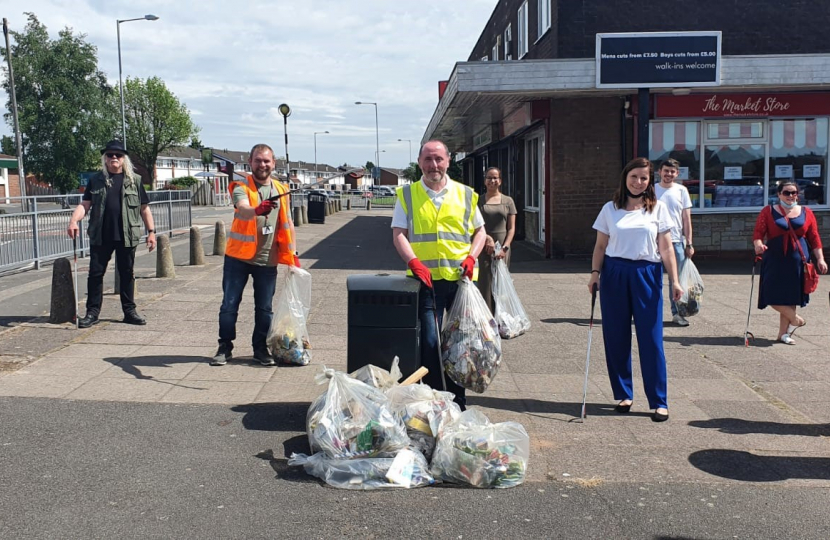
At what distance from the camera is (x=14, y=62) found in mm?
56125

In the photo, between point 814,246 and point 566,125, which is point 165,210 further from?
point 814,246

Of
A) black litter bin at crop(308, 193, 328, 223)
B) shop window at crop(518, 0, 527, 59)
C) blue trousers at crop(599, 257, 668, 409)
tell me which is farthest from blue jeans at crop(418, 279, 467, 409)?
black litter bin at crop(308, 193, 328, 223)

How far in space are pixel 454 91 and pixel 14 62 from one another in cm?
5234

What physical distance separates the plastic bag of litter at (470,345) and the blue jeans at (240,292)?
2143 millimetres

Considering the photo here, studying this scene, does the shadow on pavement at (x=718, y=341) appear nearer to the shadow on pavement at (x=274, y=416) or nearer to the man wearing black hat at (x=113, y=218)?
the shadow on pavement at (x=274, y=416)

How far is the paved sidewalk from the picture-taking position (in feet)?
15.5

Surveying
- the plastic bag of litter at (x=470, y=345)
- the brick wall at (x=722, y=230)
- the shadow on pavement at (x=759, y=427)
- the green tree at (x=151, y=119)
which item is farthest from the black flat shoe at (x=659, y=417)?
the green tree at (x=151, y=119)

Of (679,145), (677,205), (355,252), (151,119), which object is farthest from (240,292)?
(151,119)

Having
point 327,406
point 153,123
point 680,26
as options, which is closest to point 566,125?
point 680,26

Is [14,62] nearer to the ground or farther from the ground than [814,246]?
farther from the ground

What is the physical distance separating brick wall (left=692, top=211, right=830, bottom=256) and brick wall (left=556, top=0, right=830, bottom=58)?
416 cm

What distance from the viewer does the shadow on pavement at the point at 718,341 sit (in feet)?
26.2

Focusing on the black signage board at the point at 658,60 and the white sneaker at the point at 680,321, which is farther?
the black signage board at the point at 658,60

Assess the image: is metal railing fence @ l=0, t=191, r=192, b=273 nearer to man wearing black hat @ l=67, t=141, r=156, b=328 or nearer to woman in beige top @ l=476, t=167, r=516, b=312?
man wearing black hat @ l=67, t=141, r=156, b=328
